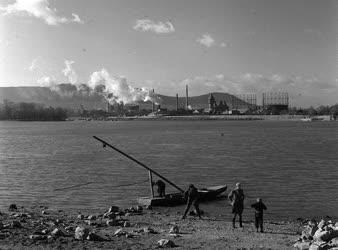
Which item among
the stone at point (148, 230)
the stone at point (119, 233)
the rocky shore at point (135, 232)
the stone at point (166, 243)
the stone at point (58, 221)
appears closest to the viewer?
the stone at point (166, 243)

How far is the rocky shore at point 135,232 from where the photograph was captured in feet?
78.0

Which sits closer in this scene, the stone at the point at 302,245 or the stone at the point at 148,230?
the stone at the point at 302,245

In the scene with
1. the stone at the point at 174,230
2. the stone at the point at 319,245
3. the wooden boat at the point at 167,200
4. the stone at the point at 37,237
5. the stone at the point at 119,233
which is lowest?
the wooden boat at the point at 167,200

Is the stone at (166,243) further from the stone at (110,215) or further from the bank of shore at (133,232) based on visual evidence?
the stone at (110,215)

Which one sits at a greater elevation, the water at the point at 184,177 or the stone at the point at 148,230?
the stone at the point at 148,230

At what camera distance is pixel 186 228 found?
28.9 meters

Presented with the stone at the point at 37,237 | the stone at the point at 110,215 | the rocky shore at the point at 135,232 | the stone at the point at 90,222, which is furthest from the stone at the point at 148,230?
the stone at the point at 110,215

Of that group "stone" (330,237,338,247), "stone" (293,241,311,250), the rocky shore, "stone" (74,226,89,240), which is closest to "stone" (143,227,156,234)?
the rocky shore

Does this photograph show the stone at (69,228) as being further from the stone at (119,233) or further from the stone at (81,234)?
the stone at (119,233)

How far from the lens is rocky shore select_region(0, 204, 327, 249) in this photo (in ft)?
78.0

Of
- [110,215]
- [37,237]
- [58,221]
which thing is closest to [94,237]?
[37,237]

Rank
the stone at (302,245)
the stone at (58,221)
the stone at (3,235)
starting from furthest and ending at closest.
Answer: the stone at (58,221), the stone at (3,235), the stone at (302,245)

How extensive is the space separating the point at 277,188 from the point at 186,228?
76.3 feet

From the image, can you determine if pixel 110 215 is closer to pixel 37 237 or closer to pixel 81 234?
pixel 81 234
